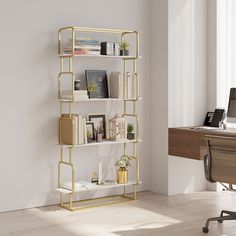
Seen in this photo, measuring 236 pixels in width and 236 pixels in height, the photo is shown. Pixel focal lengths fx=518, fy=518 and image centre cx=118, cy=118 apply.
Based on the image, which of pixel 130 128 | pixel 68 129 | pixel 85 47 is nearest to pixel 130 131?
pixel 130 128

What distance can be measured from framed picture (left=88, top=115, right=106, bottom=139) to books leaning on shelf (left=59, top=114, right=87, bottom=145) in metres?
0.28

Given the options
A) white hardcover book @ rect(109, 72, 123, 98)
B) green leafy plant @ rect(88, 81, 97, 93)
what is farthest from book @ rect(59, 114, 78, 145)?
white hardcover book @ rect(109, 72, 123, 98)

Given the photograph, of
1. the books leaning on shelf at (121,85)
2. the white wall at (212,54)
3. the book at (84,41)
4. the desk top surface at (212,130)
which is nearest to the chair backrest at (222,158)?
the desk top surface at (212,130)

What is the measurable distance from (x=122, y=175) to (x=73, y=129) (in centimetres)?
82

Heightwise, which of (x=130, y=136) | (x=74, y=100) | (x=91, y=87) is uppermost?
(x=91, y=87)

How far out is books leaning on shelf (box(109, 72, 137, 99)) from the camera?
5.44 m

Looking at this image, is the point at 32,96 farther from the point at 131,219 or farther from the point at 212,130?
the point at 212,130

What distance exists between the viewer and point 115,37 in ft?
18.8

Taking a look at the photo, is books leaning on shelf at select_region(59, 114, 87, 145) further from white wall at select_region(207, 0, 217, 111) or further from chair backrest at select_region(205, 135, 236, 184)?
white wall at select_region(207, 0, 217, 111)

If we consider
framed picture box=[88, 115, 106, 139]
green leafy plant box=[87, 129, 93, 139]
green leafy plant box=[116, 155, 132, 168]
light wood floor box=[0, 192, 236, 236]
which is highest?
framed picture box=[88, 115, 106, 139]

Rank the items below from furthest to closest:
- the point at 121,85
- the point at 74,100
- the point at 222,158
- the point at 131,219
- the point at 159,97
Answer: the point at 159,97 < the point at 121,85 < the point at 74,100 < the point at 131,219 < the point at 222,158

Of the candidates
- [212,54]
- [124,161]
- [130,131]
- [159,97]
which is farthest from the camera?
[212,54]

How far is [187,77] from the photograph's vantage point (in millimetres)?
5965

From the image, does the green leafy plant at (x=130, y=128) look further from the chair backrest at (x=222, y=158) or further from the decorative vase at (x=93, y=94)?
the chair backrest at (x=222, y=158)
